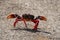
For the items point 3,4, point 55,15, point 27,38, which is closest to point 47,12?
point 55,15

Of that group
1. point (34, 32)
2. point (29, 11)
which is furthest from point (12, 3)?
point (34, 32)

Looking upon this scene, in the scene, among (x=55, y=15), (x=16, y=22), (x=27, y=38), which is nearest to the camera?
(x=27, y=38)

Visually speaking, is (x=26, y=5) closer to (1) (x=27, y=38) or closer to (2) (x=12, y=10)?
(2) (x=12, y=10)

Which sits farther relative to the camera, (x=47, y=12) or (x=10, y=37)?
(x=47, y=12)

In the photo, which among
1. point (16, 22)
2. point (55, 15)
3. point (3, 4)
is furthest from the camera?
point (3, 4)

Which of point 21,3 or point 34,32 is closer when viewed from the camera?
point 34,32

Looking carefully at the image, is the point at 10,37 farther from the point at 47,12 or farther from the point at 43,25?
the point at 47,12

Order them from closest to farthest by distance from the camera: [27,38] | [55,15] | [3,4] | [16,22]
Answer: [27,38] < [16,22] < [55,15] < [3,4]

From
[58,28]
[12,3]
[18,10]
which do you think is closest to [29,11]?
[18,10]

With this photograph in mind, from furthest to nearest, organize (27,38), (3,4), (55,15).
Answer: (3,4)
(55,15)
(27,38)
